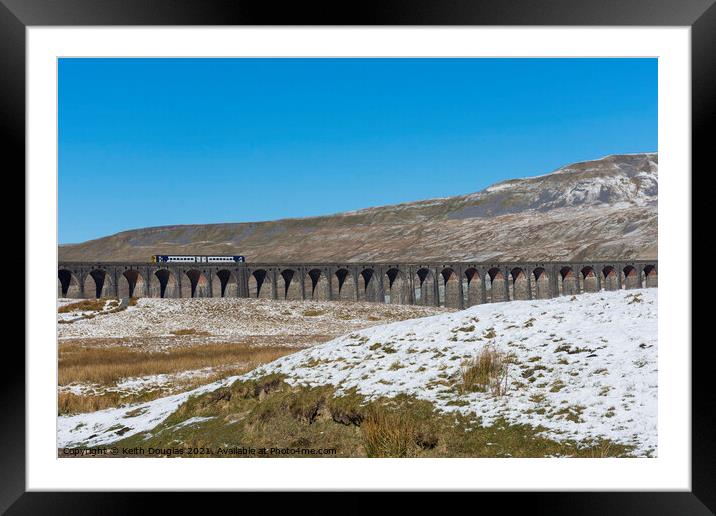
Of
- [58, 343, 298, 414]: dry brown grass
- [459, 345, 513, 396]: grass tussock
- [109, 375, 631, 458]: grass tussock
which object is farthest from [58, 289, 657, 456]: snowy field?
[58, 343, 298, 414]: dry brown grass

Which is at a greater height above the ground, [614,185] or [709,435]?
[614,185]

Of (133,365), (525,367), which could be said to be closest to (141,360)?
(133,365)

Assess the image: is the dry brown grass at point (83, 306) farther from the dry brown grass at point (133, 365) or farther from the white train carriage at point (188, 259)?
the white train carriage at point (188, 259)

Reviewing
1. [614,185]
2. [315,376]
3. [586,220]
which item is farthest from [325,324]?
[614,185]

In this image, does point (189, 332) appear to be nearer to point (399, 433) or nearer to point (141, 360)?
point (141, 360)

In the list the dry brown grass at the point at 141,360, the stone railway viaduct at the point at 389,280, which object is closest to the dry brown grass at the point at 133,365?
the dry brown grass at the point at 141,360

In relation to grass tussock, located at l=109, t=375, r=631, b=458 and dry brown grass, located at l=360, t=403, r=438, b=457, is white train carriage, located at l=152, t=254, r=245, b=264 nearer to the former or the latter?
grass tussock, located at l=109, t=375, r=631, b=458
